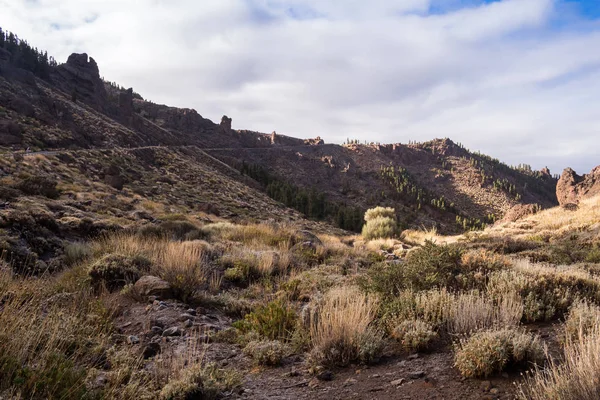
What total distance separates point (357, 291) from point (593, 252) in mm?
9551

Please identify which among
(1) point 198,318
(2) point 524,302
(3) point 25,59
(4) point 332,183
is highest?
(3) point 25,59

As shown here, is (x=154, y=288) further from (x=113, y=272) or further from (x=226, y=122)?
(x=226, y=122)

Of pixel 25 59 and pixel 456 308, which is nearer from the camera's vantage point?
pixel 456 308

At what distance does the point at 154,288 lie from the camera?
679 centimetres

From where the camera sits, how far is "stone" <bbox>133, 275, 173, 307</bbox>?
674cm

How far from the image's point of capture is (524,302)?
5.56 metres

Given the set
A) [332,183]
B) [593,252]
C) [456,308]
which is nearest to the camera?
[456,308]

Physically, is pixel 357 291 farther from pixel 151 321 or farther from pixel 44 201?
pixel 44 201

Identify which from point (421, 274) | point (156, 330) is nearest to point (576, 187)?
point (421, 274)

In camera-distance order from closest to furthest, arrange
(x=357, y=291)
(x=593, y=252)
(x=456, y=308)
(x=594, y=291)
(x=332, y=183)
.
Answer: (x=456, y=308) → (x=594, y=291) → (x=357, y=291) → (x=593, y=252) → (x=332, y=183)

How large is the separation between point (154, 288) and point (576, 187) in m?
39.1

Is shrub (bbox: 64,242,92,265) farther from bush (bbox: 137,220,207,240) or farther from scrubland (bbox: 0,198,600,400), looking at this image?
bush (bbox: 137,220,207,240)

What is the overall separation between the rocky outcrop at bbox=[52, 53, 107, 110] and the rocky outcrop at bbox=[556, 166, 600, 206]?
74.7m

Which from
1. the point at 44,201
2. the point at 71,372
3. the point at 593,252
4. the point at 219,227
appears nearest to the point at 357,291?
the point at 71,372
